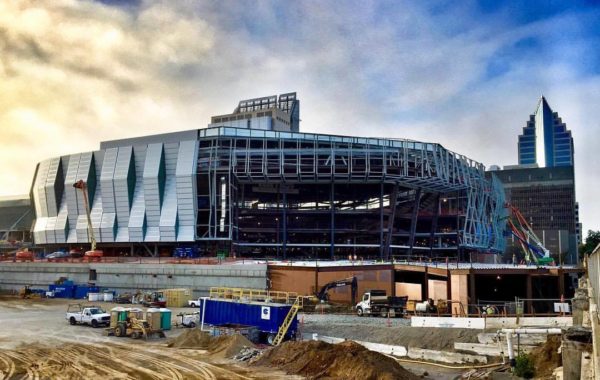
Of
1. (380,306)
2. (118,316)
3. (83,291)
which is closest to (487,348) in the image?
(380,306)

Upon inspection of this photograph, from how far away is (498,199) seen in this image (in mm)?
128625

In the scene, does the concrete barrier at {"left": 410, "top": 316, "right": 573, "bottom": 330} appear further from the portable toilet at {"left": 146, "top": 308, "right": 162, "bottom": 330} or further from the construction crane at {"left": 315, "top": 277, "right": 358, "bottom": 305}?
the portable toilet at {"left": 146, "top": 308, "right": 162, "bottom": 330}

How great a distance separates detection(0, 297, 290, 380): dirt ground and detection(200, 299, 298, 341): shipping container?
3.98m

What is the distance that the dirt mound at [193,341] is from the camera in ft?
114

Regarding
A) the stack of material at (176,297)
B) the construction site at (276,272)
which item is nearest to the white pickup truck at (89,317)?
the construction site at (276,272)

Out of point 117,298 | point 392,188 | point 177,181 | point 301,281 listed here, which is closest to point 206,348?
point 301,281

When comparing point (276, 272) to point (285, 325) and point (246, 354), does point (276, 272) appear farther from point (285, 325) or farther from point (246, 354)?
point (246, 354)

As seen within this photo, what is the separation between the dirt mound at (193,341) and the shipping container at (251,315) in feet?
8.71

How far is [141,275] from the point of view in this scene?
69188 millimetres

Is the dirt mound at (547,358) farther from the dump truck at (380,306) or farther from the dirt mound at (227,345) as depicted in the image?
the dump truck at (380,306)

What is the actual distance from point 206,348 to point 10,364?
1105cm

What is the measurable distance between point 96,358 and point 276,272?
95.9 ft

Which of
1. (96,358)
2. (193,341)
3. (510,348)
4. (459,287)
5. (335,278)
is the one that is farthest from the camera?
(335,278)

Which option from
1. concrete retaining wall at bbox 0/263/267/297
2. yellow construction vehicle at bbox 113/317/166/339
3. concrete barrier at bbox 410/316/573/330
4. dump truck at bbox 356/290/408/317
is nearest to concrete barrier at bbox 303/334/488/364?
concrete barrier at bbox 410/316/573/330
